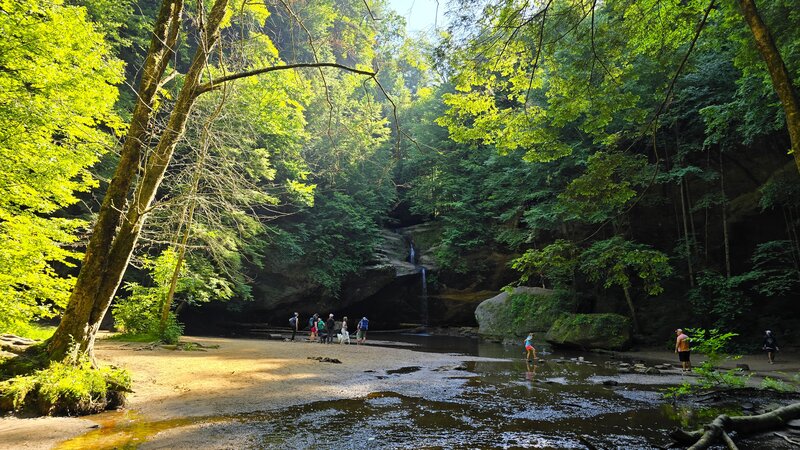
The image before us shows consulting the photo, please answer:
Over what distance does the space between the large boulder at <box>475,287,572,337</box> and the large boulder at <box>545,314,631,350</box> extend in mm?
2048

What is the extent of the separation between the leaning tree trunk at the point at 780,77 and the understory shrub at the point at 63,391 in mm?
10341

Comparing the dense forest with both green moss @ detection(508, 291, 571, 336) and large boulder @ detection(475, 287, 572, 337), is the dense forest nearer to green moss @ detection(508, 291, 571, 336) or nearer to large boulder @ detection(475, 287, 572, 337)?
green moss @ detection(508, 291, 571, 336)

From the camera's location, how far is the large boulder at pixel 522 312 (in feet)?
72.9

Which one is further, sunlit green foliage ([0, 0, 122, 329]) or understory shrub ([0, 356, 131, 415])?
sunlit green foliage ([0, 0, 122, 329])

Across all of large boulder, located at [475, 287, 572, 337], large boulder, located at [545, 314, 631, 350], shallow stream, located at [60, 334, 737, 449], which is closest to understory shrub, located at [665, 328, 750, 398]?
shallow stream, located at [60, 334, 737, 449]

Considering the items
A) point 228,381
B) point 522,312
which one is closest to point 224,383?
Result: point 228,381

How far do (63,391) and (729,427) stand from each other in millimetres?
9594

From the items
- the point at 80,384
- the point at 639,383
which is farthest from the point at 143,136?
the point at 639,383

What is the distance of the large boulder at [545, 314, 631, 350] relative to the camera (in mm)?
18516

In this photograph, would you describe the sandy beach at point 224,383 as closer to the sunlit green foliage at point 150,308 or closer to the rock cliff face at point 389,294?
the sunlit green foliage at point 150,308

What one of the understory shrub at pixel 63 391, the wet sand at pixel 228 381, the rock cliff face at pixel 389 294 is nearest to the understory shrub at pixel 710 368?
the wet sand at pixel 228 381

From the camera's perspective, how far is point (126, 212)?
22.6 ft

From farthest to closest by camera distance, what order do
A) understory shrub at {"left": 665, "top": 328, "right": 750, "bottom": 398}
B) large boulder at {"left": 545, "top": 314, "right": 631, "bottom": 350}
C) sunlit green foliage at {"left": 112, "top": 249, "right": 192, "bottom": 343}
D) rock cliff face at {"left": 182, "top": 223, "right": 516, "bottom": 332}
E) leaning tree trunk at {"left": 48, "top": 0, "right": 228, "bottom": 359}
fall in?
rock cliff face at {"left": 182, "top": 223, "right": 516, "bottom": 332}
large boulder at {"left": 545, "top": 314, "right": 631, "bottom": 350}
sunlit green foliage at {"left": 112, "top": 249, "right": 192, "bottom": 343}
understory shrub at {"left": 665, "top": 328, "right": 750, "bottom": 398}
leaning tree trunk at {"left": 48, "top": 0, "right": 228, "bottom": 359}

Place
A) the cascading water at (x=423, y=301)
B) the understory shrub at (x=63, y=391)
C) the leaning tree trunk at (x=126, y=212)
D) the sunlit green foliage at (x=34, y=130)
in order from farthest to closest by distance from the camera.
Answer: the cascading water at (x=423, y=301) < the sunlit green foliage at (x=34, y=130) < the leaning tree trunk at (x=126, y=212) < the understory shrub at (x=63, y=391)
